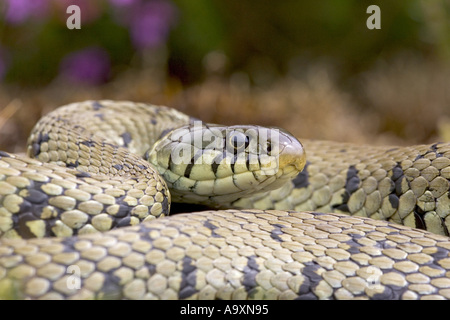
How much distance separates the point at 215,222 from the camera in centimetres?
269

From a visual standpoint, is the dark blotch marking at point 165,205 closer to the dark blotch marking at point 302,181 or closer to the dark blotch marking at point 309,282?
the dark blotch marking at point 309,282

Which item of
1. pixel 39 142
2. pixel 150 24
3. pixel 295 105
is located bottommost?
pixel 39 142

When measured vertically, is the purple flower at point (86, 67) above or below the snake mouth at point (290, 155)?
above

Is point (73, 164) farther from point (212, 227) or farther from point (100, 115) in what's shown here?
point (212, 227)

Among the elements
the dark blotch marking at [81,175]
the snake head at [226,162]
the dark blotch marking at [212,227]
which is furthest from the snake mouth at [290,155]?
the dark blotch marking at [81,175]

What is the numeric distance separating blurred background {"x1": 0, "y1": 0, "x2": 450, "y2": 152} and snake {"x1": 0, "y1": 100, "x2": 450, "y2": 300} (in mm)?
1386

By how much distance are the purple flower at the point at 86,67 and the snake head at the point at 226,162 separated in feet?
16.6

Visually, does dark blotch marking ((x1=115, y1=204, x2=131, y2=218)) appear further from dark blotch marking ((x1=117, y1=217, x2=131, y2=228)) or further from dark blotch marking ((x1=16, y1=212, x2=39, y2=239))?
dark blotch marking ((x1=16, y1=212, x2=39, y2=239))

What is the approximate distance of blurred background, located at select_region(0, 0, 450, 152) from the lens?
6.30 meters

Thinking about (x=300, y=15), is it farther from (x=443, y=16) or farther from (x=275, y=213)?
(x=275, y=213)

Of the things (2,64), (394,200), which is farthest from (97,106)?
(2,64)

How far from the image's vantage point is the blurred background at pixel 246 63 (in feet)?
20.7

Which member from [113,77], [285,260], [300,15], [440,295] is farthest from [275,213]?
[300,15]

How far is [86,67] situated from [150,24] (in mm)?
1190
